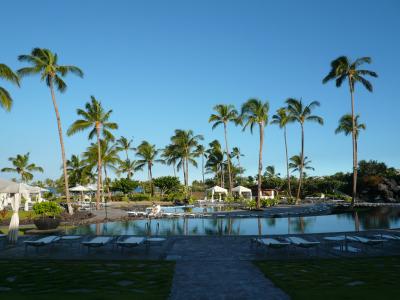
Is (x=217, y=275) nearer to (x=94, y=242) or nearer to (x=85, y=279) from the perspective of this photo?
(x=85, y=279)

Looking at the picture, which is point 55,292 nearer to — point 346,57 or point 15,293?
point 15,293

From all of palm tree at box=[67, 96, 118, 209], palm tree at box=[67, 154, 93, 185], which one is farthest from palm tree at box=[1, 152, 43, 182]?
palm tree at box=[67, 96, 118, 209]

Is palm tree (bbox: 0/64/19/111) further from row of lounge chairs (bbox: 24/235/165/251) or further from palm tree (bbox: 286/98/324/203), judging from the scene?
palm tree (bbox: 286/98/324/203)

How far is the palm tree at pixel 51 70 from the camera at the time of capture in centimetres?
2466

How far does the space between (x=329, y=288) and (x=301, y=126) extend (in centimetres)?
3546

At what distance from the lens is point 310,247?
1171 centimetres

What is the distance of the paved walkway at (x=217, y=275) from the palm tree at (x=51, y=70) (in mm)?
15378

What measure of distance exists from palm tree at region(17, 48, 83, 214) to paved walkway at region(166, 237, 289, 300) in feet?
50.5

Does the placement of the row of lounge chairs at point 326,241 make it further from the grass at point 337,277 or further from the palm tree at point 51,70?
the palm tree at point 51,70

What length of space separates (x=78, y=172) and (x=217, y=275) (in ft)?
182

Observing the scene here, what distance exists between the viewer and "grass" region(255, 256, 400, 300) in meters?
6.71

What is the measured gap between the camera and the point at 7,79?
15875mm

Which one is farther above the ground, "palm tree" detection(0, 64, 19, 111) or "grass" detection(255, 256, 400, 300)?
"palm tree" detection(0, 64, 19, 111)

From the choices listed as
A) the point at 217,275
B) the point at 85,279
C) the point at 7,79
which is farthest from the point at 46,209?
the point at 217,275
